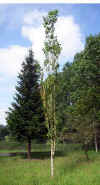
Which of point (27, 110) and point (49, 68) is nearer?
point (49, 68)

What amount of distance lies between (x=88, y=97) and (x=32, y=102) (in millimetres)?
5893

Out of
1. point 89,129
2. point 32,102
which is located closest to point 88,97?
point 89,129

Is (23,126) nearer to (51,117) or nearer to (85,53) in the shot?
(51,117)

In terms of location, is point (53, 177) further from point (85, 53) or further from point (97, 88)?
point (85, 53)

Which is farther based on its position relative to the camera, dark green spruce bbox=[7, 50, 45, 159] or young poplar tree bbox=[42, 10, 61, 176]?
dark green spruce bbox=[7, 50, 45, 159]

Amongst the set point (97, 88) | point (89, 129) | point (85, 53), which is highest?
point (85, 53)

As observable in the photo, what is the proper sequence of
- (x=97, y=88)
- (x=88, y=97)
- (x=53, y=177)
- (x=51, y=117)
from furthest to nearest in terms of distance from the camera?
(x=97, y=88), (x=88, y=97), (x=51, y=117), (x=53, y=177)

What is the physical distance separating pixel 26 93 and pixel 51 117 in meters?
8.37

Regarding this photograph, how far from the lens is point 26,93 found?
1689cm

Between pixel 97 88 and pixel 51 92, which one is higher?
pixel 97 88

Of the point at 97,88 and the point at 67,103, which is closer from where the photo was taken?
the point at 97,88

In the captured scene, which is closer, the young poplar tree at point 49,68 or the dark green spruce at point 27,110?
the young poplar tree at point 49,68

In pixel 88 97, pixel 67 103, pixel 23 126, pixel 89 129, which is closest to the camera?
pixel 89 129

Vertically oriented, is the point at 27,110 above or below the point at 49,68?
below
